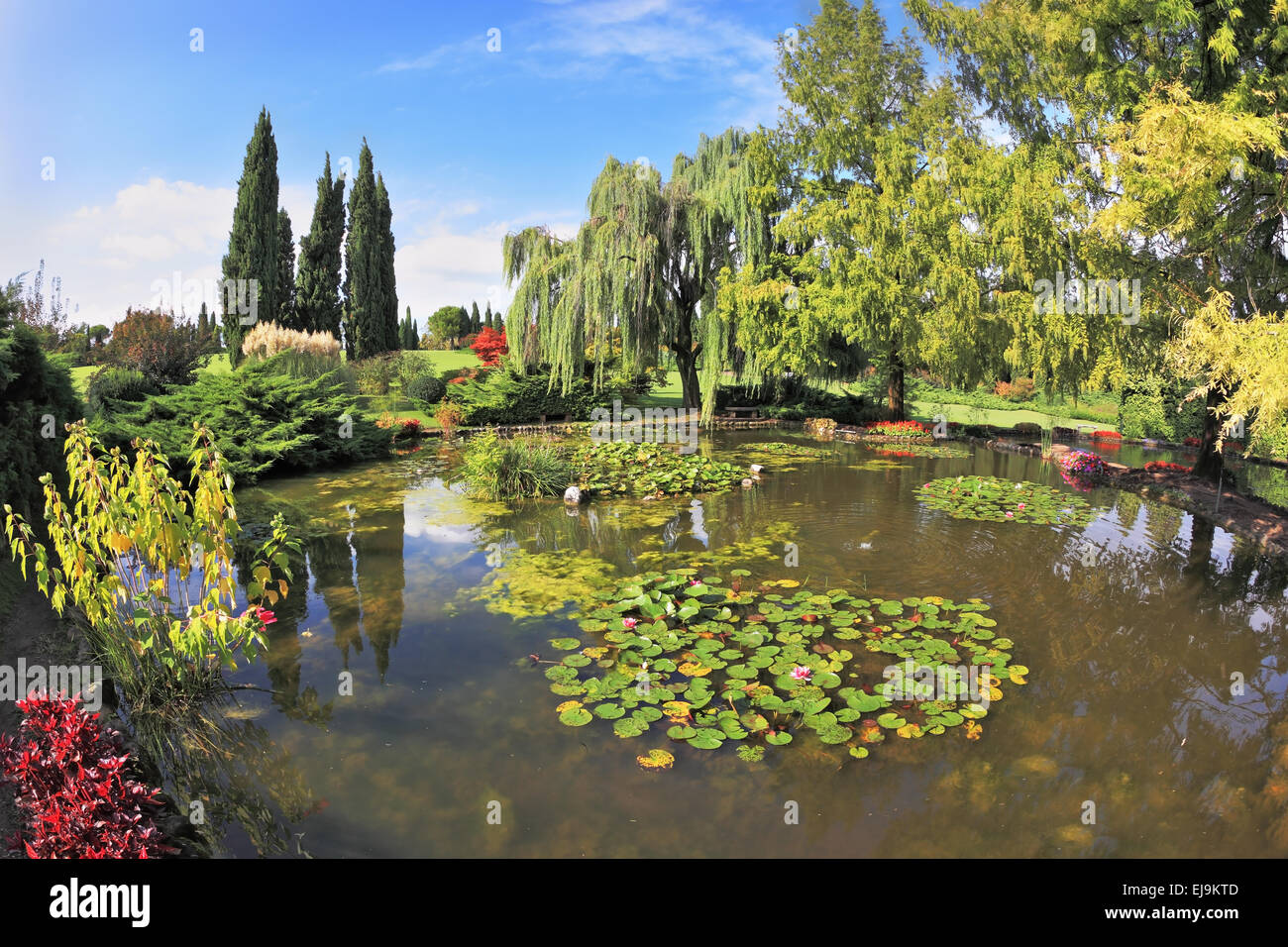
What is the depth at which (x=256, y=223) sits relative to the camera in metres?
24.9

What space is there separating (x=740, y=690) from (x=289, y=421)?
1001 centimetres

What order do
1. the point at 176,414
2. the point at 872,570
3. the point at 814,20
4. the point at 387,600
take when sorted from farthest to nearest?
the point at 814,20 → the point at 176,414 → the point at 872,570 → the point at 387,600

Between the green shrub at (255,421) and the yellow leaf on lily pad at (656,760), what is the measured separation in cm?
832

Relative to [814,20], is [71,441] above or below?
below

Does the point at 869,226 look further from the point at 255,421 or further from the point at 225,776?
the point at 225,776

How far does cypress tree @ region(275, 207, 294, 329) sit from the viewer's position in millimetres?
27375

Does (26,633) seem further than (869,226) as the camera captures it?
No

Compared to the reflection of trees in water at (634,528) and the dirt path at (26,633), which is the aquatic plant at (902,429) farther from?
the dirt path at (26,633)

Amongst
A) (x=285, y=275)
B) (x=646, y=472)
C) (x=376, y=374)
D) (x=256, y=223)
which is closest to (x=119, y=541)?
(x=646, y=472)

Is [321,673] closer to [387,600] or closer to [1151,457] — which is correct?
[387,600]

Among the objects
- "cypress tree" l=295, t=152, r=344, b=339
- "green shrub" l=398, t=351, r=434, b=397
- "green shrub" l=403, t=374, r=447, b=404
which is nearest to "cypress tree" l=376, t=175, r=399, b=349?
"cypress tree" l=295, t=152, r=344, b=339

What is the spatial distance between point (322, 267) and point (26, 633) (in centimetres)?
2738

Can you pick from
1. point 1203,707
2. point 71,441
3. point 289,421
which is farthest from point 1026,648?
point 289,421

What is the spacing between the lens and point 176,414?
1108cm
